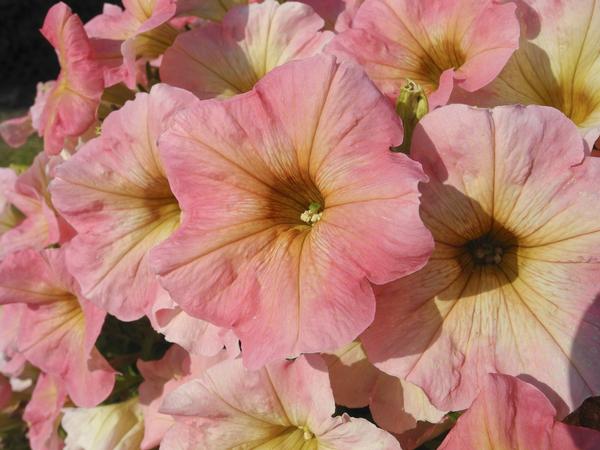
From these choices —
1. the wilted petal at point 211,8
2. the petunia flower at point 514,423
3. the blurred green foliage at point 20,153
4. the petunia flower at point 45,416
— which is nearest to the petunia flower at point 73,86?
the wilted petal at point 211,8

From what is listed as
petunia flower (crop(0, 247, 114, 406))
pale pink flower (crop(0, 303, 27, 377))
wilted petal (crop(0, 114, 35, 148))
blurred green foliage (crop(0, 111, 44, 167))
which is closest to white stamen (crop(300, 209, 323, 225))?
petunia flower (crop(0, 247, 114, 406))

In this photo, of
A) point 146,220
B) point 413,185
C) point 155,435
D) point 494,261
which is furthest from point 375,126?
point 155,435

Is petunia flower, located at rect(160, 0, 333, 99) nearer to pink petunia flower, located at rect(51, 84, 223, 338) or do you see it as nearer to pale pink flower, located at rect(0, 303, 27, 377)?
pink petunia flower, located at rect(51, 84, 223, 338)

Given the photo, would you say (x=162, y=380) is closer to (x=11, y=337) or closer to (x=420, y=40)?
(x=11, y=337)

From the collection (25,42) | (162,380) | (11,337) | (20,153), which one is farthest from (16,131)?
(25,42)

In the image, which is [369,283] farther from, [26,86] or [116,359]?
[26,86]

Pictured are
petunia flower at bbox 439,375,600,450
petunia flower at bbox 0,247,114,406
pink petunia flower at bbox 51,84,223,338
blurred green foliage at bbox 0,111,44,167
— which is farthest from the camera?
blurred green foliage at bbox 0,111,44,167
